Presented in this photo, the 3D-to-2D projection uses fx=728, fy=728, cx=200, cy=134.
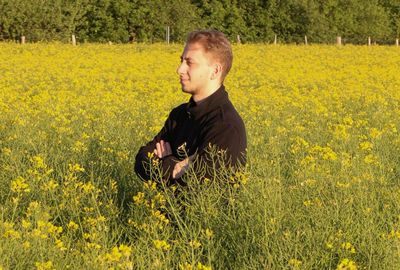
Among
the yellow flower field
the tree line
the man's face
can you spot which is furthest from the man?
the tree line

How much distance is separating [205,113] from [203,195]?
53 cm

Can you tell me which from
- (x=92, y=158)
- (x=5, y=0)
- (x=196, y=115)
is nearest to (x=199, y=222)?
(x=196, y=115)

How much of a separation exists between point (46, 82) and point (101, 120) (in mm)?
7809

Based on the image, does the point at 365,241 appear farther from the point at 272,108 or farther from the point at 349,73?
the point at 349,73

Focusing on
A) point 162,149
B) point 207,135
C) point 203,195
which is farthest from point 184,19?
point 203,195

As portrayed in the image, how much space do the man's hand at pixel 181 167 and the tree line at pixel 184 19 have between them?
31823 mm

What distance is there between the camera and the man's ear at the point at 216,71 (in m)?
4.09

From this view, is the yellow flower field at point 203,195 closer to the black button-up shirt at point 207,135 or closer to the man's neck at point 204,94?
the black button-up shirt at point 207,135

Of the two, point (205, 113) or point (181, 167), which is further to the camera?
point (205, 113)

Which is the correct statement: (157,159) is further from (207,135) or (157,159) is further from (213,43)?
(213,43)

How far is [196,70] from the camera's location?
406cm

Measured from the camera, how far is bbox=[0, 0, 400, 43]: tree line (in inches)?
1406

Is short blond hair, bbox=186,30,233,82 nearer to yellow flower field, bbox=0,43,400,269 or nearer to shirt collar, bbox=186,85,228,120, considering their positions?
shirt collar, bbox=186,85,228,120

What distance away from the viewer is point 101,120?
8078 millimetres
